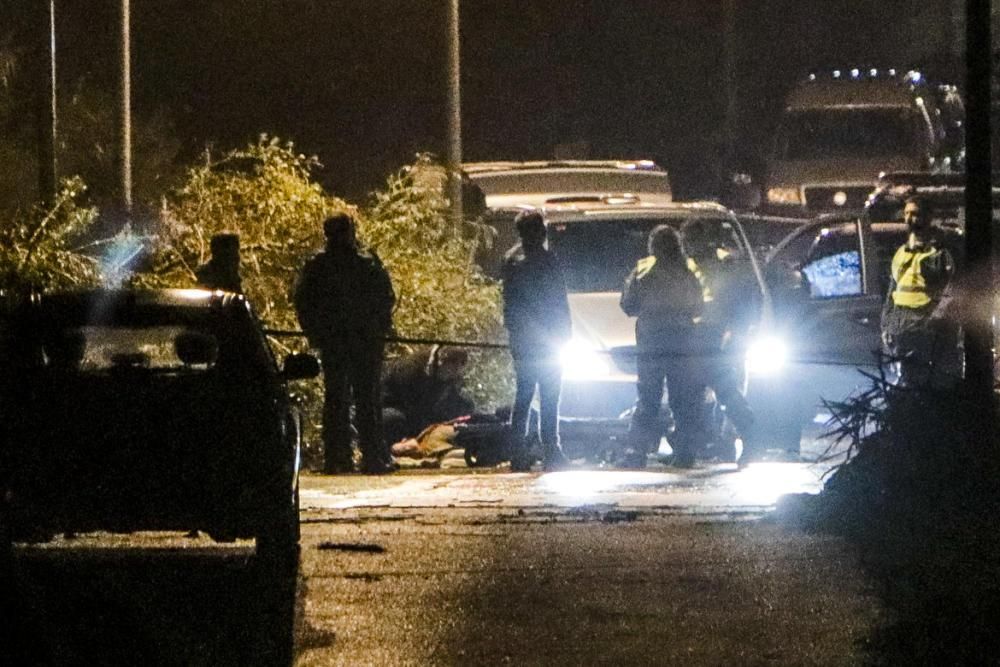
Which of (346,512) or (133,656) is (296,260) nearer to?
(346,512)

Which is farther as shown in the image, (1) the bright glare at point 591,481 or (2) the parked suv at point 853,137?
(2) the parked suv at point 853,137

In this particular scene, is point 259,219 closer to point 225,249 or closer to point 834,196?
point 225,249

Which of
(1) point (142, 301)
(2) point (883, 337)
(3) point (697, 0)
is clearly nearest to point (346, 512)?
(1) point (142, 301)

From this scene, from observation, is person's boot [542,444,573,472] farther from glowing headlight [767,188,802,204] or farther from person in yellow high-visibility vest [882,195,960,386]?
glowing headlight [767,188,802,204]

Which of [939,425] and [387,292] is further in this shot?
[387,292]

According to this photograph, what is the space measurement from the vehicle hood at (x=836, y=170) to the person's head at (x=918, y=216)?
1197 centimetres

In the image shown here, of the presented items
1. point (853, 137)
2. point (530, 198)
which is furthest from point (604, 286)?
point (853, 137)

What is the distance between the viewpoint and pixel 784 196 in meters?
28.3

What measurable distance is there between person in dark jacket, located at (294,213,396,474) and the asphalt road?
193 centimetres

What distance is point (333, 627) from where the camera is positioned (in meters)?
8.74

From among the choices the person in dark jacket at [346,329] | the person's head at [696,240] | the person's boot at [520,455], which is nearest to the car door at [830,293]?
the person's head at [696,240]

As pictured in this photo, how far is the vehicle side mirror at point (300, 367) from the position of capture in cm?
1081

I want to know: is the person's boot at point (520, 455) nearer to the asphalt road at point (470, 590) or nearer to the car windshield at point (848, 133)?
the asphalt road at point (470, 590)

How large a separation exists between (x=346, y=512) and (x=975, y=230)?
155 inches
